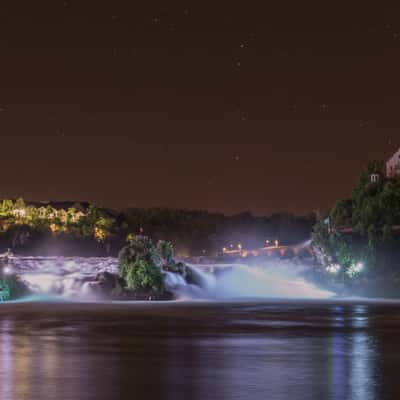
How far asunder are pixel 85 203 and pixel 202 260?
171ft

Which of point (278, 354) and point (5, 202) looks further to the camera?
point (5, 202)

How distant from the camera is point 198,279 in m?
66.3

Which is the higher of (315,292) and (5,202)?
(5,202)

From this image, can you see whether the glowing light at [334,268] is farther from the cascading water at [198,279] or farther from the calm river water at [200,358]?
the calm river water at [200,358]

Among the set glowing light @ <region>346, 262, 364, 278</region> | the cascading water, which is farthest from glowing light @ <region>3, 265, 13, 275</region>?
glowing light @ <region>346, 262, 364, 278</region>

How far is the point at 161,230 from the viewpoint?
6112 inches

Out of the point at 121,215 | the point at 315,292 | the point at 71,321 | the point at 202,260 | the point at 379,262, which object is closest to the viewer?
the point at 71,321

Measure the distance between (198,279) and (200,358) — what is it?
46.2 meters

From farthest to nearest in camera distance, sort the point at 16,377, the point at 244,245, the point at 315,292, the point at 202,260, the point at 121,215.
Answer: the point at 244,245 < the point at 121,215 < the point at 202,260 < the point at 315,292 < the point at 16,377

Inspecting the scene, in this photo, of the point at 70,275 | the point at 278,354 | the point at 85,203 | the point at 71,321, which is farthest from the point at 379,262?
the point at 85,203

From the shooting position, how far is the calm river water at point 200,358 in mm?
15375

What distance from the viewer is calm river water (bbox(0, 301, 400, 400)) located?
605 inches

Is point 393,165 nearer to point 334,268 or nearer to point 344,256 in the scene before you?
point 334,268

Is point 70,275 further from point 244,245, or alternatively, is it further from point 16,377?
point 244,245
